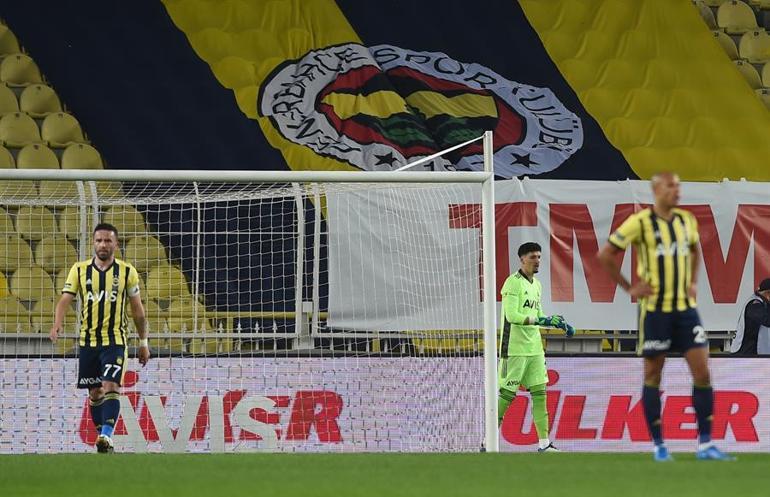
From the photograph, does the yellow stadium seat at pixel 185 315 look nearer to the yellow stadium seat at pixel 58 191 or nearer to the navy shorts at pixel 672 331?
the yellow stadium seat at pixel 58 191

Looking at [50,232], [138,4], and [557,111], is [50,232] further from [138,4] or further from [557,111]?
[557,111]

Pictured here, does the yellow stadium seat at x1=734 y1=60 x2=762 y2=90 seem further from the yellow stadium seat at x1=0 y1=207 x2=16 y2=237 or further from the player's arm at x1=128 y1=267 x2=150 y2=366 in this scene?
the player's arm at x1=128 y1=267 x2=150 y2=366

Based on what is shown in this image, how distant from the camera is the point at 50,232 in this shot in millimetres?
12367

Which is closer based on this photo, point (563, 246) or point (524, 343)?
point (524, 343)

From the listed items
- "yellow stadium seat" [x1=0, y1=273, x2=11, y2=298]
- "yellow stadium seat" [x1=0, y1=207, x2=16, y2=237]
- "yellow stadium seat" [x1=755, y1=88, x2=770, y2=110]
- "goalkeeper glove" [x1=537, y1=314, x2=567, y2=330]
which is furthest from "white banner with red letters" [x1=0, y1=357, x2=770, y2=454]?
"yellow stadium seat" [x1=755, y1=88, x2=770, y2=110]

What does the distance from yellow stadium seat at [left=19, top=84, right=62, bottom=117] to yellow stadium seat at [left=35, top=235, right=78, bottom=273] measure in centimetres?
340

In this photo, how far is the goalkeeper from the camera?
11164 mm

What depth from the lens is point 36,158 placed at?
49.3ft

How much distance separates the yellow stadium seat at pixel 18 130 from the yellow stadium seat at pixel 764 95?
9191mm

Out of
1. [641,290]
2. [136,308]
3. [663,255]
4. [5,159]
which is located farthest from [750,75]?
[641,290]

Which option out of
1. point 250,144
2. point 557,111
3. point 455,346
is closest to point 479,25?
point 557,111

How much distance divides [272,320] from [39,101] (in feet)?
15.7

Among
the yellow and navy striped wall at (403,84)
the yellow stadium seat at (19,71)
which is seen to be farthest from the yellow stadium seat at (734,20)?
the yellow stadium seat at (19,71)

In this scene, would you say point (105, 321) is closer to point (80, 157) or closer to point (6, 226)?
point (6, 226)
